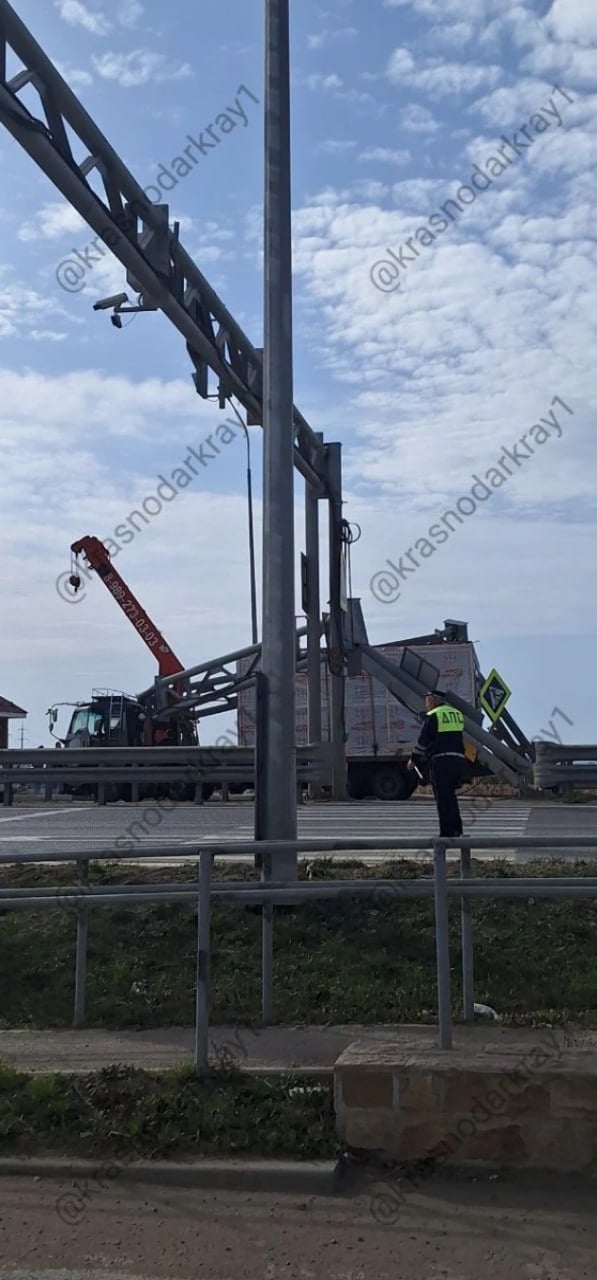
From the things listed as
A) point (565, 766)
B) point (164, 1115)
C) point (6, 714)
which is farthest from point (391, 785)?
point (6, 714)

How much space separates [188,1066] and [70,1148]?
2.45 feet

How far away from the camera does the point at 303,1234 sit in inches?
183

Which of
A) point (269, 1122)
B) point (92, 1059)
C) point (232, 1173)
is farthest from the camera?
point (92, 1059)

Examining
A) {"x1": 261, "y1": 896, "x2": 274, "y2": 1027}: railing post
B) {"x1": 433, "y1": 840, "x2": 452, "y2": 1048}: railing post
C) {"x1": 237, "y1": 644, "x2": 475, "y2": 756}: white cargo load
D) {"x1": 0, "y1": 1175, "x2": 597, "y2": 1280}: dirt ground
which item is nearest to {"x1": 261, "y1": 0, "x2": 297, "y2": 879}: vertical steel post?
{"x1": 261, "y1": 896, "x2": 274, "y2": 1027}: railing post

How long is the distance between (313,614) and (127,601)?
43.6ft

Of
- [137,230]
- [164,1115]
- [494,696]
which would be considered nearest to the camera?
[164,1115]

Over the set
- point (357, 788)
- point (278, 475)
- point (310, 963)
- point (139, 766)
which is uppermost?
point (278, 475)

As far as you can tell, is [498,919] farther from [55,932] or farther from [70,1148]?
[70,1148]

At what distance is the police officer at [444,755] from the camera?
11.1 meters

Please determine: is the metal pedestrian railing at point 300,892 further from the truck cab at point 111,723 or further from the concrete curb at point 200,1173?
the truck cab at point 111,723

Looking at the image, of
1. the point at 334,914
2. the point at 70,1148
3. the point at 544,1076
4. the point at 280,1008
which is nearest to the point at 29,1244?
the point at 70,1148

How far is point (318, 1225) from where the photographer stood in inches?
186

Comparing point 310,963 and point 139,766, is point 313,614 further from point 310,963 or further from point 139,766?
point 310,963

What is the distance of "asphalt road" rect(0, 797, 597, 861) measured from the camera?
13.8 metres
